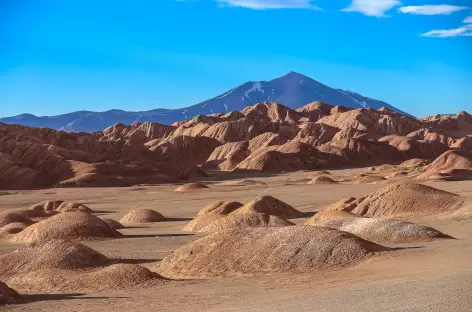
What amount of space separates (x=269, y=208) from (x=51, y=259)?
1708 centimetres

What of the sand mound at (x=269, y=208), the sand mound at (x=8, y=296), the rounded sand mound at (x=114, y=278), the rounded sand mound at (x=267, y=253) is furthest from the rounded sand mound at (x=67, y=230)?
the sand mound at (x=8, y=296)

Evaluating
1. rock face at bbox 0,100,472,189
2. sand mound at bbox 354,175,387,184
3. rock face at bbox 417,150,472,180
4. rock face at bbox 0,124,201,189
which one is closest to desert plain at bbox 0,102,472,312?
sand mound at bbox 354,175,387,184

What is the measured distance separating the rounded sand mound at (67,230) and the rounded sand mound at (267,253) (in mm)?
8447

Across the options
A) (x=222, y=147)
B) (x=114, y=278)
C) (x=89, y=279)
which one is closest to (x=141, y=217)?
(x=89, y=279)

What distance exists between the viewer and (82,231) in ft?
91.7

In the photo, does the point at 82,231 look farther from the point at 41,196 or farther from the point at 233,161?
the point at 233,161

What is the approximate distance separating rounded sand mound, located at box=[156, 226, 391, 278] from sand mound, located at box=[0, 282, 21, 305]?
15.4 feet

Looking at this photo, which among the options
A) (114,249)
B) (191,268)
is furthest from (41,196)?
(191,268)

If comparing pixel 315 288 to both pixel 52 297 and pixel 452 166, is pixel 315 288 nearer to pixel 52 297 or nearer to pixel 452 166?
pixel 52 297

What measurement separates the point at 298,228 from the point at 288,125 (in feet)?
421

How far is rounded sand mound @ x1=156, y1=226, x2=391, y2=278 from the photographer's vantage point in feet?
61.6

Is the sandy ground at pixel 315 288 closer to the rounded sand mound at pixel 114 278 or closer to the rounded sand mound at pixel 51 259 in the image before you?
the rounded sand mound at pixel 114 278

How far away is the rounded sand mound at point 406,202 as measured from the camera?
33406 mm

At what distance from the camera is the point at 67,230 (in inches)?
1104
